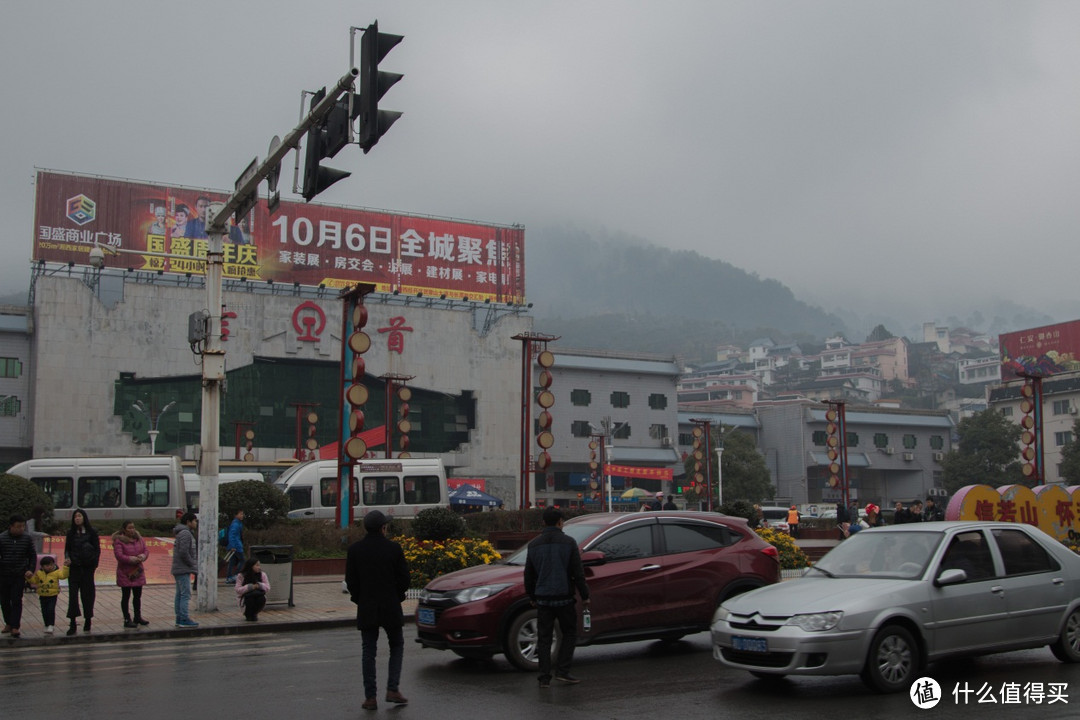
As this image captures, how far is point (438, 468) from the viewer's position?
35.8m

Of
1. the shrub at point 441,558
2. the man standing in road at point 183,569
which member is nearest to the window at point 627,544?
the shrub at point 441,558

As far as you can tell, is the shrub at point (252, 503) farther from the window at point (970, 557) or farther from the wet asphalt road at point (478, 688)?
the window at point (970, 557)

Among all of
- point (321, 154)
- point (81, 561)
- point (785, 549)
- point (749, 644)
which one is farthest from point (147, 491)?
point (749, 644)

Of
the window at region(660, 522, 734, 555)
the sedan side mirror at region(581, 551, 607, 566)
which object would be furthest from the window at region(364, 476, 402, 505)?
the sedan side mirror at region(581, 551, 607, 566)

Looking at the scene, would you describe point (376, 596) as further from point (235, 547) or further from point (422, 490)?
point (422, 490)

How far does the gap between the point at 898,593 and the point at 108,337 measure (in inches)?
2437

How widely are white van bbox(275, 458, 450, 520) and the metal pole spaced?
16.7 meters

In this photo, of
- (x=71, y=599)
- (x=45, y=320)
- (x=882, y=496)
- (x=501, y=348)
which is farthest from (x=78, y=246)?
(x=882, y=496)

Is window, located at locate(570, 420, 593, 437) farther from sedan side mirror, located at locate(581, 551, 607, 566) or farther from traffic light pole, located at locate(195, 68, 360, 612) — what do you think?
sedan side mirror, located at locate(581, 551, 607, 566)

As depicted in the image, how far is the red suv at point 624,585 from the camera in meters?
10.5

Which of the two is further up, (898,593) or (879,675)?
(898,593)

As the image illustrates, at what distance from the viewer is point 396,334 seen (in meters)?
71.1

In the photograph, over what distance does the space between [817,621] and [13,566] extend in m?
10.8

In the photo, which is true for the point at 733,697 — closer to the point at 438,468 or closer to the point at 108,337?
the point at 438,468
